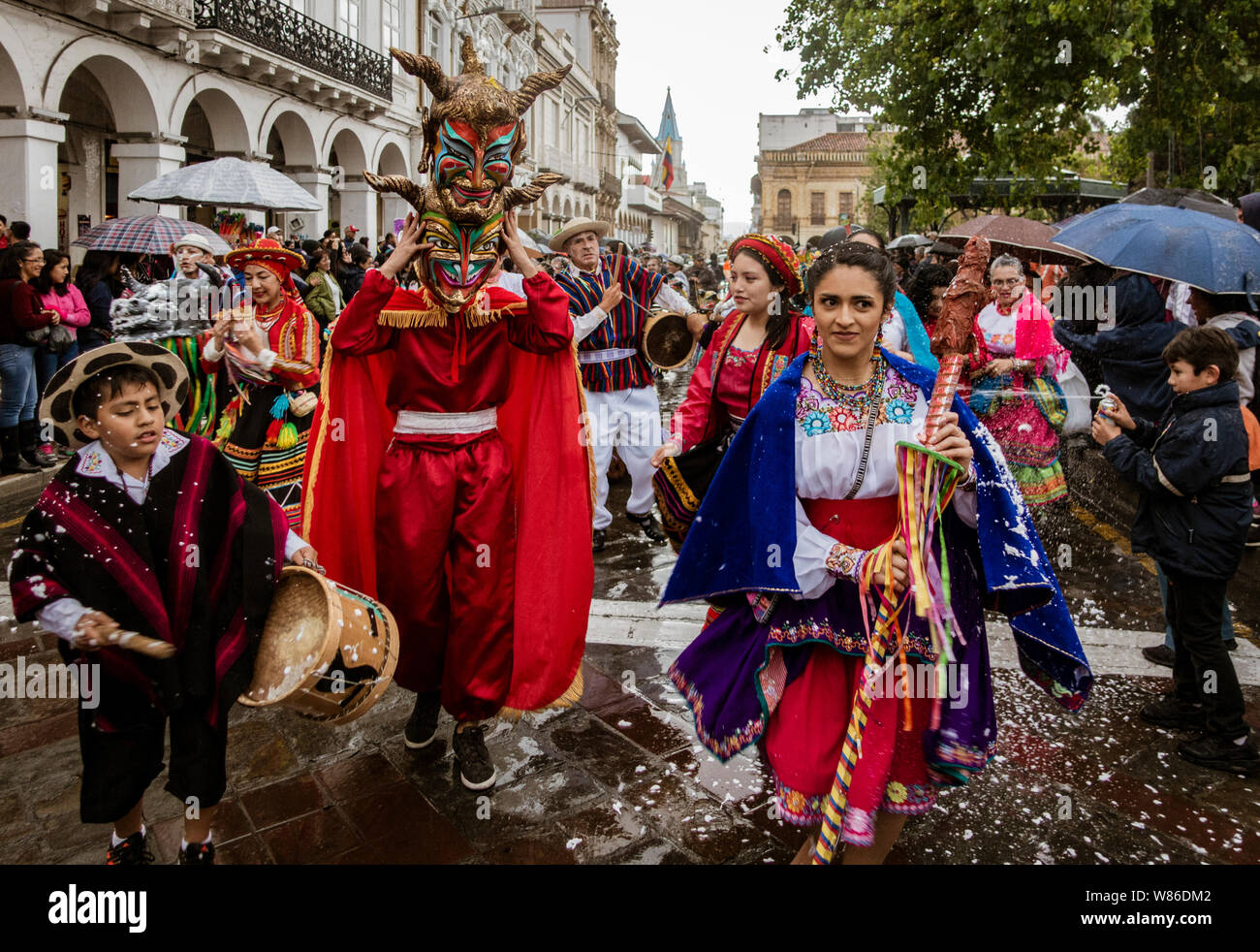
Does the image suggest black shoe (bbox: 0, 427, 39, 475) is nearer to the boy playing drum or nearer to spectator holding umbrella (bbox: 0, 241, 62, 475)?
spectator holding umbrella (bbox: 0, 241, 62, 475)

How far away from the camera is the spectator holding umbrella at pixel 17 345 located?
8.36m

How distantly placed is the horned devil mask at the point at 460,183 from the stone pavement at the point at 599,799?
1.80 metres

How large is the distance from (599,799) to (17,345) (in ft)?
25.6

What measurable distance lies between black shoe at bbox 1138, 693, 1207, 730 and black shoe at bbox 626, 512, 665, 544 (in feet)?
11.7

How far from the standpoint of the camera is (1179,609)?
12.9ft

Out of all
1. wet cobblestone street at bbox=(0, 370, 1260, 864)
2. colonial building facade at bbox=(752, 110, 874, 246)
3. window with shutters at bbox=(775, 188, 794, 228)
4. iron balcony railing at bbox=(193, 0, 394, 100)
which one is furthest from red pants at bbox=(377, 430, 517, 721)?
window with shutters at bbox=(775, 188, 794, 228)

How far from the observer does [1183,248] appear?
538 cm

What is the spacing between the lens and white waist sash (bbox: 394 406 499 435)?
3.65 metres

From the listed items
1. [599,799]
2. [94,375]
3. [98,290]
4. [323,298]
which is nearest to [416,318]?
[94,375]

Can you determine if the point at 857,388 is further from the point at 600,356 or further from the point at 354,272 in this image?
the point at 354,272

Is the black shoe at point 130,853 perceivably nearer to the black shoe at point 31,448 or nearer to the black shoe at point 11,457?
the black shoe at point 11,457

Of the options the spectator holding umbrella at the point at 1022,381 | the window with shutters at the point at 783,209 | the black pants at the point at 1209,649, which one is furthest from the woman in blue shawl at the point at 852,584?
the window with shutters at the point at 783,209

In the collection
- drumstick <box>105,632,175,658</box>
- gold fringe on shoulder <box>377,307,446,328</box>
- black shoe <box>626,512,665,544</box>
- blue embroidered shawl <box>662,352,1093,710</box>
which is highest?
gold fringe on shoulder <box>377,307,446,328</box>

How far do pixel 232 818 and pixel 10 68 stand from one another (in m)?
12.4
